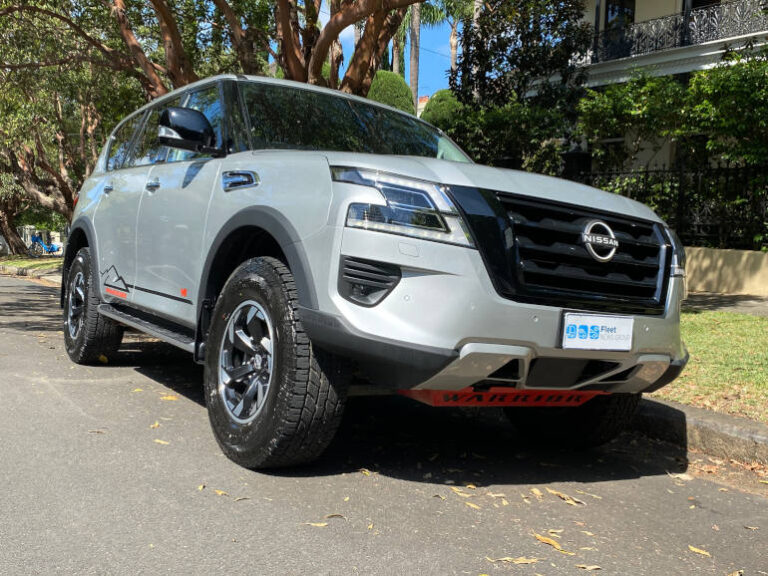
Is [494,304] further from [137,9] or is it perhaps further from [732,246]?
[137,9]

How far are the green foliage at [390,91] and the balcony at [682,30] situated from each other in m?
6.80

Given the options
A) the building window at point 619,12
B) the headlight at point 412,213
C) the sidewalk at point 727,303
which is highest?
the building window at point 619,12

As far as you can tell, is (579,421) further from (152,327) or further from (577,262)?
(152,327)

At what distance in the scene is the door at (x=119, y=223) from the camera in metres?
5.40

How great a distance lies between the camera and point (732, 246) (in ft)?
40.4

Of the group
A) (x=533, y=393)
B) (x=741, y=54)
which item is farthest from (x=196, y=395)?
(x=741, y=54)

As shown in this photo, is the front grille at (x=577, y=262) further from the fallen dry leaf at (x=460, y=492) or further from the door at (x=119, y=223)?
the door at (x=119, y=223)

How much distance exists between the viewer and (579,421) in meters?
4.56

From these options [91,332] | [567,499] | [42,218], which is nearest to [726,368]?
[567,499]

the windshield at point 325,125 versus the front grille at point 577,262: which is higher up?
the windshield at point 325,125

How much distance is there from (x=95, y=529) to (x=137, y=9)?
532 inches

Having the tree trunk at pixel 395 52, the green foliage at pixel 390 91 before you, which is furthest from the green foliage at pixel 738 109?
the tree trunk at pixel 395 52

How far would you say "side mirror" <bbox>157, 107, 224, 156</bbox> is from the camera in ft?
13.9

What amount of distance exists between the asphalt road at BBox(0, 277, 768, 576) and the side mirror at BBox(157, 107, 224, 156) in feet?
5.06
